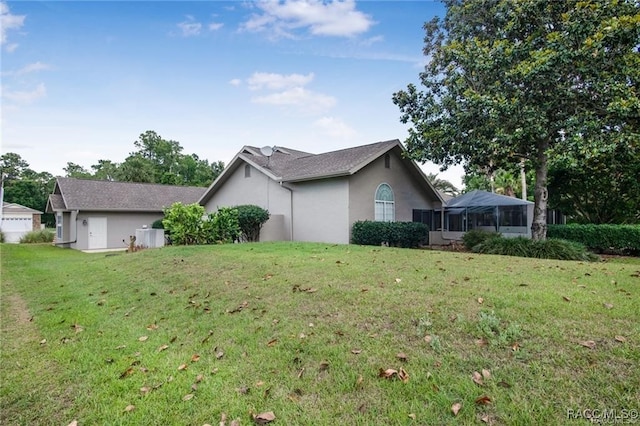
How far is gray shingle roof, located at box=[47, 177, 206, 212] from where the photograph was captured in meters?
21.9

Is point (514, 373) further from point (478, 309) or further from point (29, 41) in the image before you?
point (29, 41)

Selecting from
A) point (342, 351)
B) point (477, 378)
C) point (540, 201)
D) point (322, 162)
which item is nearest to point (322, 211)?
point (322, 162)

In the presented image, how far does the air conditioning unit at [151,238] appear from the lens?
56.7 feet

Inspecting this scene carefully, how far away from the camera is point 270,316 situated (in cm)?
490

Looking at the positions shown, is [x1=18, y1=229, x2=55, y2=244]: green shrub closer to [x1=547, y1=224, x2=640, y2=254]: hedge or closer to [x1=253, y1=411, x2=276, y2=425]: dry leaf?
[x1=253, y1=411, x2=276, y2=425]: dry leaf

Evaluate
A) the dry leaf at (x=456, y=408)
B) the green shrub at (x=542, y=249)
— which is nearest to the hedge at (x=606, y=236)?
the green shrub at (x=542, y=249)

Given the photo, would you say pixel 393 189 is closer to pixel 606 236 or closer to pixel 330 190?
pixel 330 190

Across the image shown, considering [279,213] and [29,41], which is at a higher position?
[29,41]

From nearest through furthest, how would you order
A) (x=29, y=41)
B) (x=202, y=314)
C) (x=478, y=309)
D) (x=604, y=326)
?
(x=604, y=326) < (x=478, y=309) < (x=202, y=314) < (x=29, y=41)

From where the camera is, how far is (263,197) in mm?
17797

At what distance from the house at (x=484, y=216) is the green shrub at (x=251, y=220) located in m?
9.15

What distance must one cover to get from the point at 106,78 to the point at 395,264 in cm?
1479

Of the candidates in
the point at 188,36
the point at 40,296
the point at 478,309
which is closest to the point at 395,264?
the point at 478,309

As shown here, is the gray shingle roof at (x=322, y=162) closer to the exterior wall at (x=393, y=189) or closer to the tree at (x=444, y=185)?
the exterior wall at (x=393, y=189)
